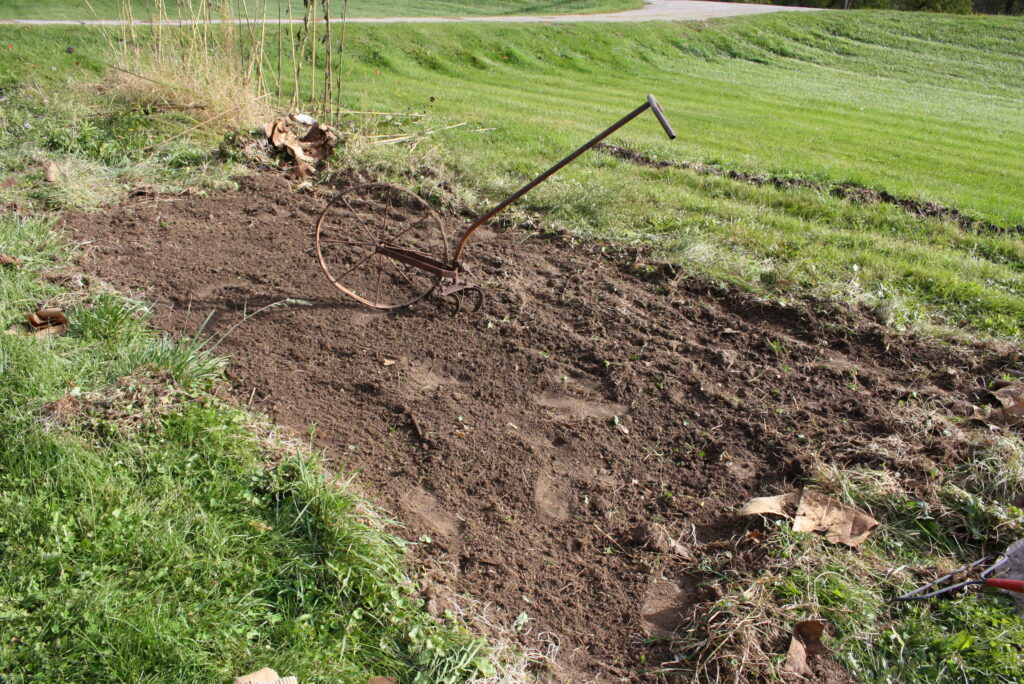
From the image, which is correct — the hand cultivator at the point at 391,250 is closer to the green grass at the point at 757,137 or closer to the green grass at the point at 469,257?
the green grass at the point at 469,257

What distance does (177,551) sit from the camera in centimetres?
232

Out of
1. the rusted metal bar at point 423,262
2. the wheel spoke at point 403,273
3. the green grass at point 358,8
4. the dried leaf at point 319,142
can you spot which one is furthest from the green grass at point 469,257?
the green grass at point 358,8

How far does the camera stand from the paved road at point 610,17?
12312 mm

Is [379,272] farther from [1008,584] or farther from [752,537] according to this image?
[1008,584]

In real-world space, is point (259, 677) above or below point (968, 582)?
below

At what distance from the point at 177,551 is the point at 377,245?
2085mm

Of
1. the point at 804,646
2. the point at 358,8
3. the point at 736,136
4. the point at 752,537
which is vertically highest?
the point at 358,8

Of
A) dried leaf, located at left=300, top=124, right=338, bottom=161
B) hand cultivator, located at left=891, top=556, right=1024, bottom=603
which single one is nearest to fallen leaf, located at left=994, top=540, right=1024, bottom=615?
hand cultivator, located at left=891, top=556, right=1024, bottom=603

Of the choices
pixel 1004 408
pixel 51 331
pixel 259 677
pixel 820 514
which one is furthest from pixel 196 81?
pixel 1004 408

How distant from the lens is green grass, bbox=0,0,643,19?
1301 cm

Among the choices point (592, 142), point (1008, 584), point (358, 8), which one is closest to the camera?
point (1008, 584)

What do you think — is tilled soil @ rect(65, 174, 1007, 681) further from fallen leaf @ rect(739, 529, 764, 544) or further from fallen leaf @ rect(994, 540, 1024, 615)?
fallen leaf @ rect(994, 540, 1024, 615)

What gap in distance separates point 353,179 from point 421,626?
4512 millimetres

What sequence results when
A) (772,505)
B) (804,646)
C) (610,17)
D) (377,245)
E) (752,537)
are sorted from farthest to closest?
(610,17) < (377,245) < (772,505) < (752,537) < (804,646)
